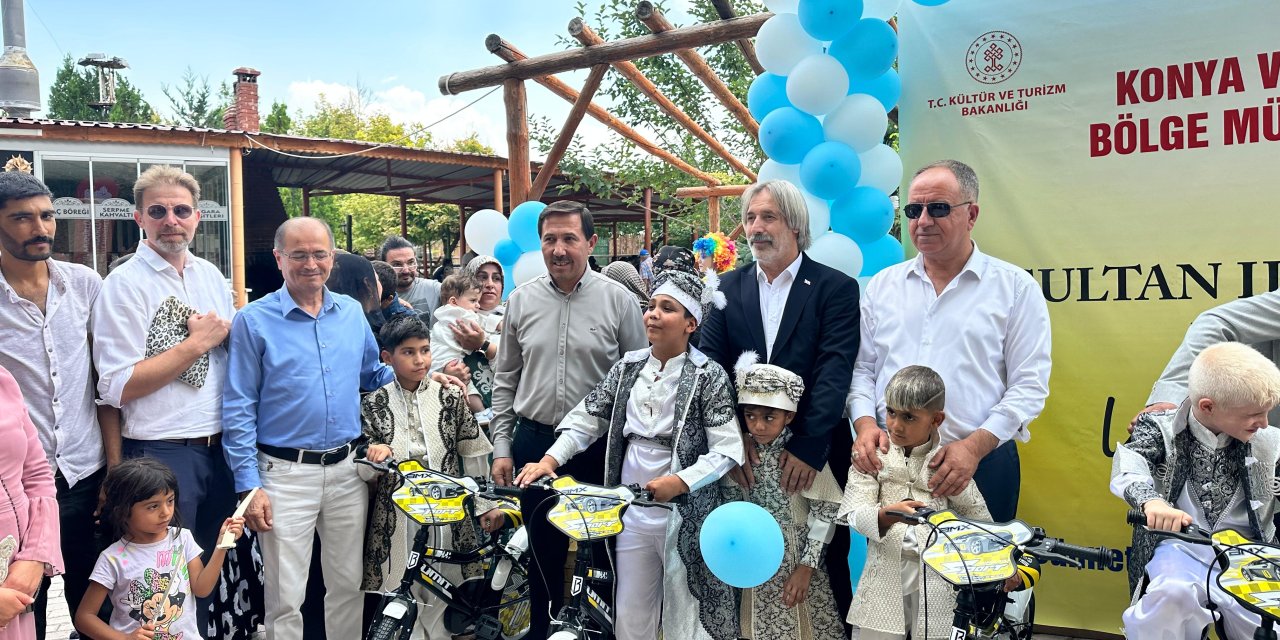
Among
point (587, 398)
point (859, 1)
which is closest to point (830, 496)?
point (587, 398)

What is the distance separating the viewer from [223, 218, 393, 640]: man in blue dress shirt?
10.8ft

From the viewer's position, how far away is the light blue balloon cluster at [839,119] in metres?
4.09

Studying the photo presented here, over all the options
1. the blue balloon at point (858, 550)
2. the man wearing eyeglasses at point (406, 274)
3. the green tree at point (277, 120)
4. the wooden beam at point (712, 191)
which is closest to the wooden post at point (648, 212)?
the wooden beam at point (712, 191)

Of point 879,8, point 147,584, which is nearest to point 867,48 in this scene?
point 879,8

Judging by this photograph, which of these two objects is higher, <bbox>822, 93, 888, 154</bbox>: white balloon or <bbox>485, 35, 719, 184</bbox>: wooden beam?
<bbox>485, 35, 719, 184</bbox>: wooden beam

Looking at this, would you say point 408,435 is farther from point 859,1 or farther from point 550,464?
point 859,1

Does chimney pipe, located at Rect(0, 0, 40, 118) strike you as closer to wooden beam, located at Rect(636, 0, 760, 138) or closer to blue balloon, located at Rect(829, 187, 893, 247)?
wooden beam, located at Rect(636, 0, 760, 138)

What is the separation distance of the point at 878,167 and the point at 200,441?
332 cm

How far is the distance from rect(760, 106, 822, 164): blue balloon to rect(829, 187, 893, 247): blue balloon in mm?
323

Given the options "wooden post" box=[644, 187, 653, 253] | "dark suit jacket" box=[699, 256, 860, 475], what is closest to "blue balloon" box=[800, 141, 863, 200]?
"dark suit jacket" box=[699, 256, 860, 475]

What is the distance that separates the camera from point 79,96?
3522 cm

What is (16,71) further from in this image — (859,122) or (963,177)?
(963,177)

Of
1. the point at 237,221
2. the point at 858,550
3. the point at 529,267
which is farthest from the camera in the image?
the point at 237,221

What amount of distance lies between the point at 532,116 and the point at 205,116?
1397 inches
